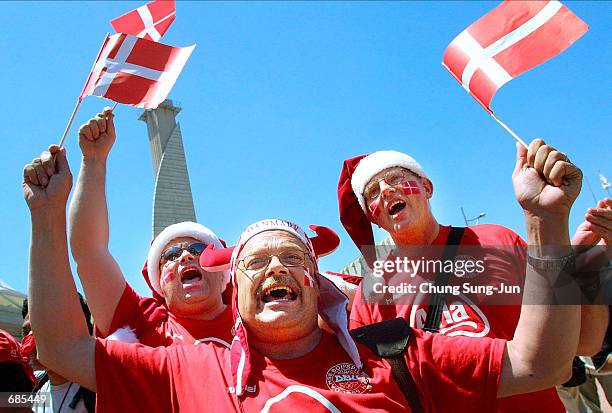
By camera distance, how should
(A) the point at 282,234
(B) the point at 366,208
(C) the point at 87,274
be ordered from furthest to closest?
(B) the point at 366,208, (C) the point at 87,274, (A) the point at 282,234

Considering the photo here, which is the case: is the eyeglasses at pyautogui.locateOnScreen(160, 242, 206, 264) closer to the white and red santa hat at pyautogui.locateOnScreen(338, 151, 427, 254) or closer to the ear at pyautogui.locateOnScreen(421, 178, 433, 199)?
the white and red santa hat at pyautogui.locateOnScreen(338, 151, 427, 254)

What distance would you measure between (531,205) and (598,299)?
54 centimetres

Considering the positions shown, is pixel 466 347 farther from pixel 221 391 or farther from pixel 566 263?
pixel 221 391

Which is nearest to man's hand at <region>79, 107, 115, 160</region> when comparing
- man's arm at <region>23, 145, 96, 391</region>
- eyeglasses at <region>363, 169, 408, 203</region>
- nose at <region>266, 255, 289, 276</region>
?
man's arm at <region>23, 145, 96, 391</region>

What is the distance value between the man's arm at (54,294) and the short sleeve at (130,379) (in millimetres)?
41

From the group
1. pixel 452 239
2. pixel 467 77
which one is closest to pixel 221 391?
pixel 452 239

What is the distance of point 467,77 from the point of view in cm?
277

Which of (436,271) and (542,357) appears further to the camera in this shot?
(436,271)

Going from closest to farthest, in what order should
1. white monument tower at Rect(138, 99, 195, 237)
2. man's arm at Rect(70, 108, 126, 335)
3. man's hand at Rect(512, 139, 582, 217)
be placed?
man's hand at Rect(512, 139, 582, 217), man's arm at Rect(70, 108, 126, 335), white monument tower at Rect(138, 99, 195, 237)

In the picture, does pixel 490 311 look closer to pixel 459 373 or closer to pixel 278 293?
pixel 459 373

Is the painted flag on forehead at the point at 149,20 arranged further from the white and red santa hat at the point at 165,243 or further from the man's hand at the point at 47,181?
Result: the man's hand at the point at 47,181

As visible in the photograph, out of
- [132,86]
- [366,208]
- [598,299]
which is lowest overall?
[598,299]

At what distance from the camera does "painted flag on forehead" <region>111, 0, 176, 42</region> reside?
347cm

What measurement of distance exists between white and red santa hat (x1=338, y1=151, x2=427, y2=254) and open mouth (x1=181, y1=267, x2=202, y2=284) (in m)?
0.95
